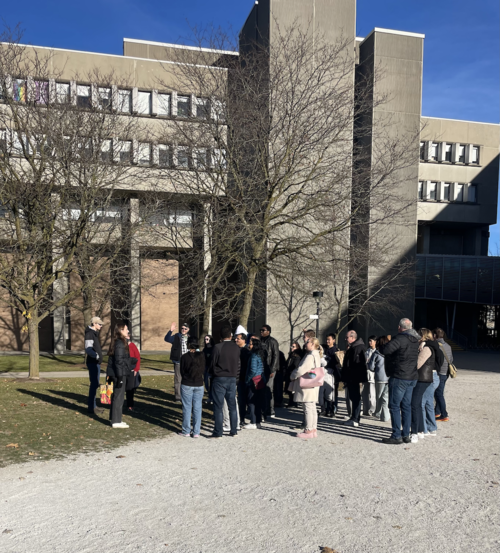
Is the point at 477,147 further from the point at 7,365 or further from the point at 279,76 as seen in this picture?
the point at 7,365

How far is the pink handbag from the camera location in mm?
9266

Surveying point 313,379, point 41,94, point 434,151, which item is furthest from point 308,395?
point 434,151

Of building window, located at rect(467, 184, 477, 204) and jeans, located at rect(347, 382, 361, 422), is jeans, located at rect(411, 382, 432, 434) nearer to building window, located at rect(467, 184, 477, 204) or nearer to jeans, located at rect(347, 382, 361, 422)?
jeans, located at rect(347, 382, 361, 422)

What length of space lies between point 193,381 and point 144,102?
78.8 ft

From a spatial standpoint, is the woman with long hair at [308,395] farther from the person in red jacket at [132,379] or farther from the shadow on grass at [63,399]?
the shadow on grass at [63,399]

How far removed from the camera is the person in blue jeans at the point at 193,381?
29.9ft

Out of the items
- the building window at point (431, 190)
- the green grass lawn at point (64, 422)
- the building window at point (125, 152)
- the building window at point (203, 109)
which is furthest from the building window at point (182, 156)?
the building window at point (431, 190)

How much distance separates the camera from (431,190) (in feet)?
149

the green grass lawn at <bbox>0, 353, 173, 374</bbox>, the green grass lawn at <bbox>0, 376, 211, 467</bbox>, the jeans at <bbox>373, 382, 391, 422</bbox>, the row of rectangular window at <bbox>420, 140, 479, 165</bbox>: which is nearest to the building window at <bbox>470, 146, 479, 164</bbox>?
the row of rectangular window at <bbox>420, 140, 479, 165</bbox>

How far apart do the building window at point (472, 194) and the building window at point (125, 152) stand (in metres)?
34.5

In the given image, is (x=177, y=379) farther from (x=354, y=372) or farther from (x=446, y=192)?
(x=446, y=192)

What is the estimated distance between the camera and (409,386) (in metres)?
8.91

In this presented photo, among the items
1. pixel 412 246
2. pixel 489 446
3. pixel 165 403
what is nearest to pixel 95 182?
pixel 165 403

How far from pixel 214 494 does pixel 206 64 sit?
48.6 feet
